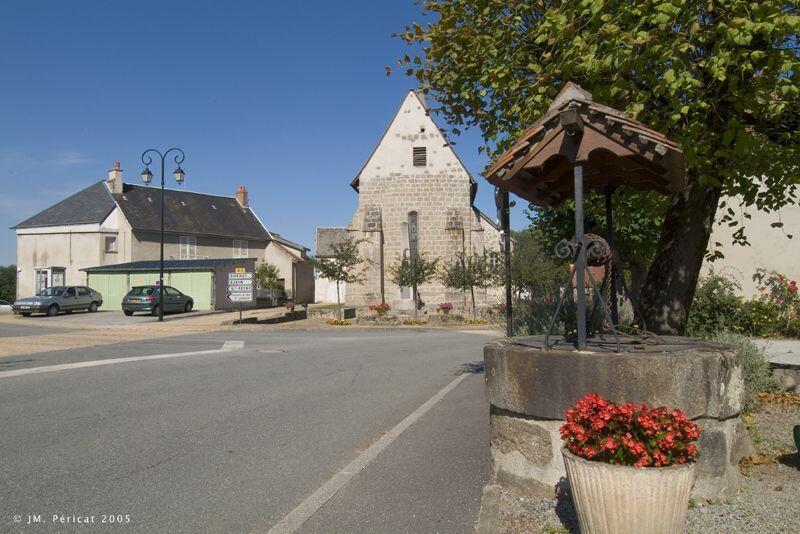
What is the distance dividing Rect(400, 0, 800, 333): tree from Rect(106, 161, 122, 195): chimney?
39950 millimetres

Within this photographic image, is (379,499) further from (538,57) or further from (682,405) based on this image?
(538,57)

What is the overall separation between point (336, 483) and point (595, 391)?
2.23m

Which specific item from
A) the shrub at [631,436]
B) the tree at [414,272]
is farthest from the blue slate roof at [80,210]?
the shrub at [631,436]

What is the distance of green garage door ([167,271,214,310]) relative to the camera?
3438cm

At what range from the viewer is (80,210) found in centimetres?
4303

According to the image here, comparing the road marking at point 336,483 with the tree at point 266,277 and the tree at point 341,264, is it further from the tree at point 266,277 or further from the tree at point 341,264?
the tree at point 266,277

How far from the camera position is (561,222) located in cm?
1767

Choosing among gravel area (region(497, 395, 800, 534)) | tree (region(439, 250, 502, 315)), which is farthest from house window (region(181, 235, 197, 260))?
gravel area (region(497, 395, 800, 534))

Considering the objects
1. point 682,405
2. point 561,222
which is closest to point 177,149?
point 561,222

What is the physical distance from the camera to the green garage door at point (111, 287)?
119 ft

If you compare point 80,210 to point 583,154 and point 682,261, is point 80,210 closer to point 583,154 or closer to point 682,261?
point 682,261

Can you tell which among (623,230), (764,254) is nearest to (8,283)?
(623,230)

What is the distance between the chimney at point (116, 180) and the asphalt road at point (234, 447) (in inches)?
1377

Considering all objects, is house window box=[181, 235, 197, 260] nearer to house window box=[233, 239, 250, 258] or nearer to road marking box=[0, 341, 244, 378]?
house window box=[233, 239, 250, 258]
